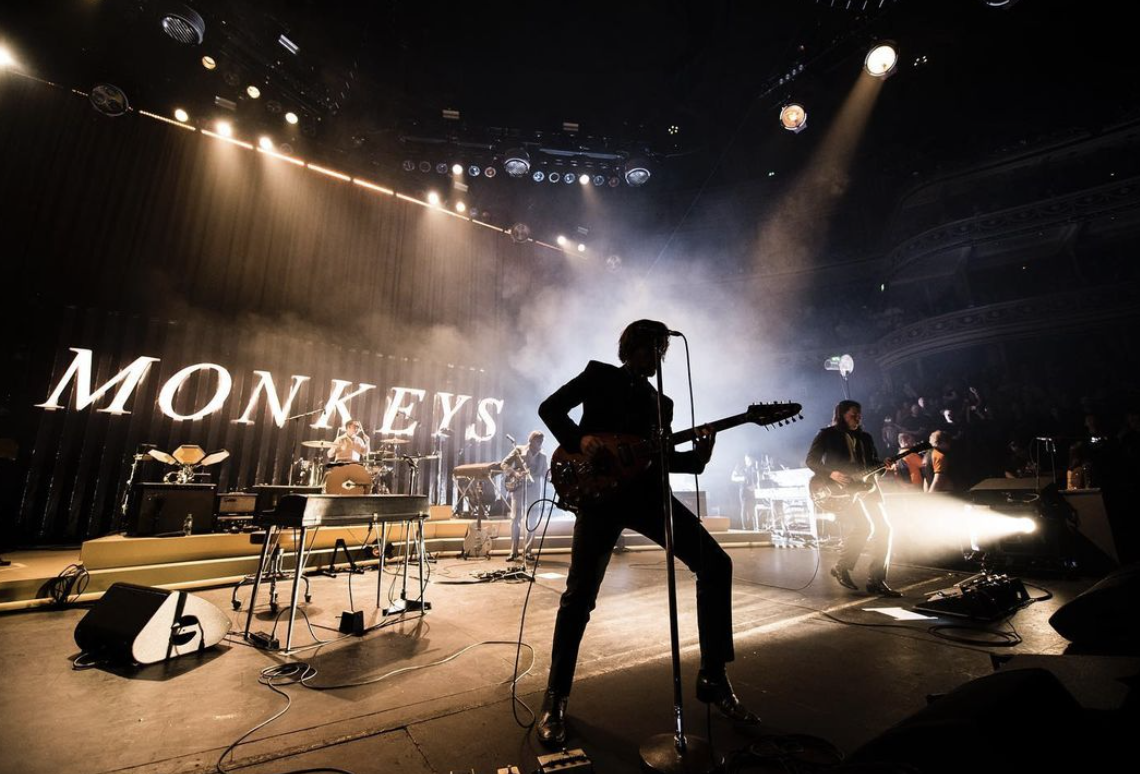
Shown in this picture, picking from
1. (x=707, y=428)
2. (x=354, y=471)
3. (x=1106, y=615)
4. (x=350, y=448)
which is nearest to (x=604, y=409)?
(x=707, y=428)

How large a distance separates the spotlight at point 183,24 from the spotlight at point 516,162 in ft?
18.2

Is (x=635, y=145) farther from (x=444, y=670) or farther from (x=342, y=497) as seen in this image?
(x=444, y=670)

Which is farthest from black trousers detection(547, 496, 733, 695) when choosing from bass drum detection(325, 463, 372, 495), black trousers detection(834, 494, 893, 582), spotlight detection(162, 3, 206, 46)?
spotlight detection(162, 3, 206, 46)

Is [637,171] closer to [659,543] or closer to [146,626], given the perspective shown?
[659,543]

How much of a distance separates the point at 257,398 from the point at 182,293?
2.38 meters

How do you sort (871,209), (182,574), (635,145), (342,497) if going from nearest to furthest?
1. (342,497)
2. (182,574)
3. (635,145)
4. (871,209)

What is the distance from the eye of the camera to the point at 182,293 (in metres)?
8.77

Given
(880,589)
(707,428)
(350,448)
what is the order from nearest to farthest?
(707,428)
(880,589)
(350,448)

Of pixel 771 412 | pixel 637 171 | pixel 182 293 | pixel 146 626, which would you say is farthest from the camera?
pixel 637 171

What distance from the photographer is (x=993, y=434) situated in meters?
11.9

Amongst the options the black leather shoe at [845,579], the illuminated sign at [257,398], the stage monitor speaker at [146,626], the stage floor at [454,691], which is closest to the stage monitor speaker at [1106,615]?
the stage floor at [454,691]

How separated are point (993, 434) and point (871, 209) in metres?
10.8

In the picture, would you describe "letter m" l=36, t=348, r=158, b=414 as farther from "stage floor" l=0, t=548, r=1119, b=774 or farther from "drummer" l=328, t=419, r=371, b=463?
"stage floor" l=0, t=548, r=1119, b=774

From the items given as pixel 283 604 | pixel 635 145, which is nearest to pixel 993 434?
pixel 635 145
